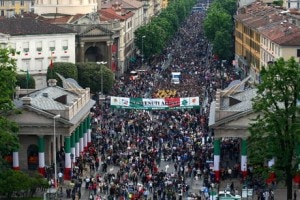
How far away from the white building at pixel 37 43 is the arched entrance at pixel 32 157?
47571mm

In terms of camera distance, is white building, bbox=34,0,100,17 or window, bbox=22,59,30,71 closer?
window, bbox=22,59,30,71

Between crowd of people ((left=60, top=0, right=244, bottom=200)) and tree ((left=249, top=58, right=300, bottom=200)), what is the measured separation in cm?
642

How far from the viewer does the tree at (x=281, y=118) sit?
218 ft

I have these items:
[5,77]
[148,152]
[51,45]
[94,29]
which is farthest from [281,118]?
[94,29]

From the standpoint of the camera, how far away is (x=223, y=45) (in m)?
163

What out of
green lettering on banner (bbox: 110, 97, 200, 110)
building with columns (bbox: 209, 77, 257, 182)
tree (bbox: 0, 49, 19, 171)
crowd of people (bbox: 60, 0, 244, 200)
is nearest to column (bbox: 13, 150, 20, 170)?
crowd of people (bbox: 60, 0, 244, 200)

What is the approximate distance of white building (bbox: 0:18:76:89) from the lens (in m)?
129

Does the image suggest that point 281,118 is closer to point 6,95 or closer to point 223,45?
point 6,95

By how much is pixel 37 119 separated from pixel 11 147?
8.54 meters

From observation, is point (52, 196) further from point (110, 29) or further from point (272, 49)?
point (110, 29)

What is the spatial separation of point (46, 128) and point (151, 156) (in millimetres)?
9897

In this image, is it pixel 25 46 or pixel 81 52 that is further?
pixel 81 52

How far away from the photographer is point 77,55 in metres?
142

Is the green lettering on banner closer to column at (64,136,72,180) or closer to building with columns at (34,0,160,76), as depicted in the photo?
column at (64,136,72,180)
